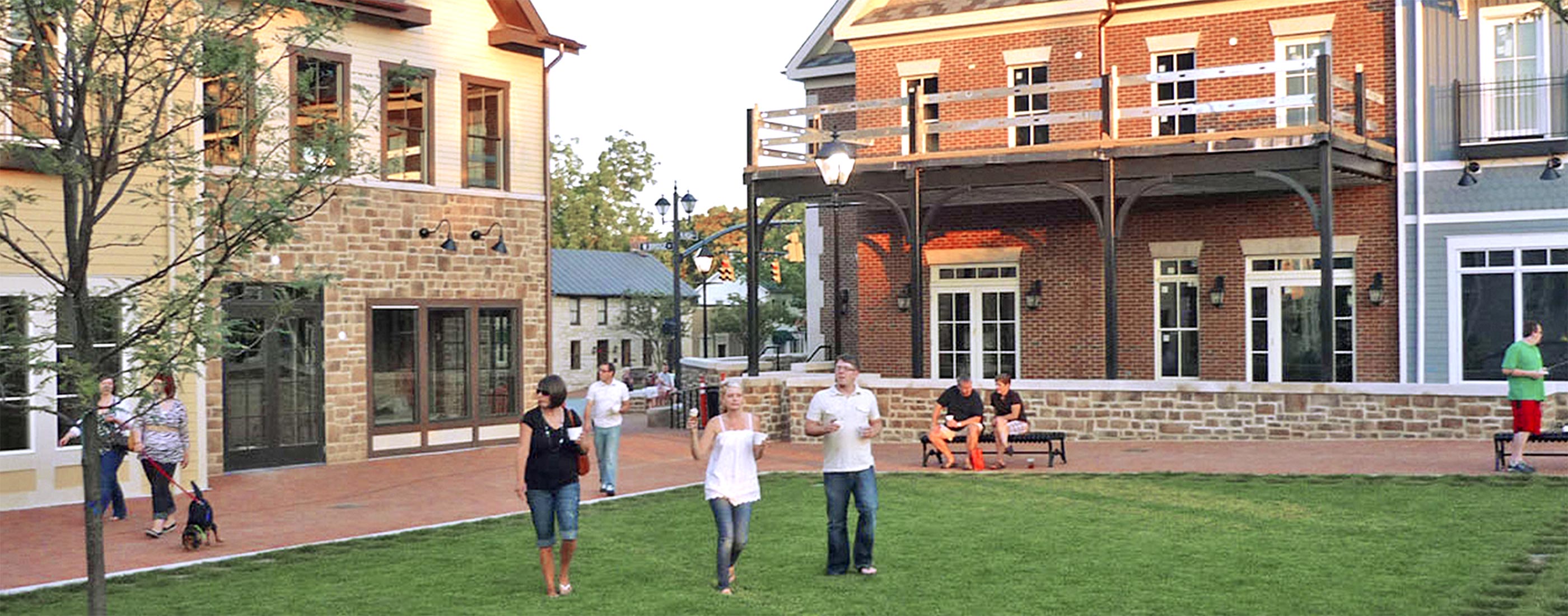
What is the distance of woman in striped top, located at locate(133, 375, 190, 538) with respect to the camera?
1332 centimetres

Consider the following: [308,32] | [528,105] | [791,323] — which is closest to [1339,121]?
[528,105]

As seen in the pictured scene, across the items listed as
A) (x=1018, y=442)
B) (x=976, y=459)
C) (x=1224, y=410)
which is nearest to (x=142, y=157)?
(x=976, y=459)

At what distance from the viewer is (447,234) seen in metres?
21.5

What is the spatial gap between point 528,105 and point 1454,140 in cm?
1287

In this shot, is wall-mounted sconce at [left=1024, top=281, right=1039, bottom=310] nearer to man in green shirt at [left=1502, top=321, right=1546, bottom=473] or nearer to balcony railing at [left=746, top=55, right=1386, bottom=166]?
balcony railing at [left=746, top=55, right=1386, bottom=166]

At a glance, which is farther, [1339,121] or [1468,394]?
[1339,121]

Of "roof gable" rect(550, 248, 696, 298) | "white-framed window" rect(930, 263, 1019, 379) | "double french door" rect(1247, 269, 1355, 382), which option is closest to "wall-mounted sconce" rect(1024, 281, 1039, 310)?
"white-framed window" rect(930, 263, 1019, 379)

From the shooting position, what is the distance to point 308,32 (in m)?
9.51

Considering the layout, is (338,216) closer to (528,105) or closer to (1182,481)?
(528,105)

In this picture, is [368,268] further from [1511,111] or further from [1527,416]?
[1511,111]

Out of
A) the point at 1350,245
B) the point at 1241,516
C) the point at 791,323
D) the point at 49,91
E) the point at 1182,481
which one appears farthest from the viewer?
the point at 791,323

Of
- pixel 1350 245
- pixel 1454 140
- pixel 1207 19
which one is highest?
pixel 1207 19

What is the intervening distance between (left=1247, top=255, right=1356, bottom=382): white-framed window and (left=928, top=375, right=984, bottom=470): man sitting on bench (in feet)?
22.3

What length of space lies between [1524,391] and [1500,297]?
6848 mm
